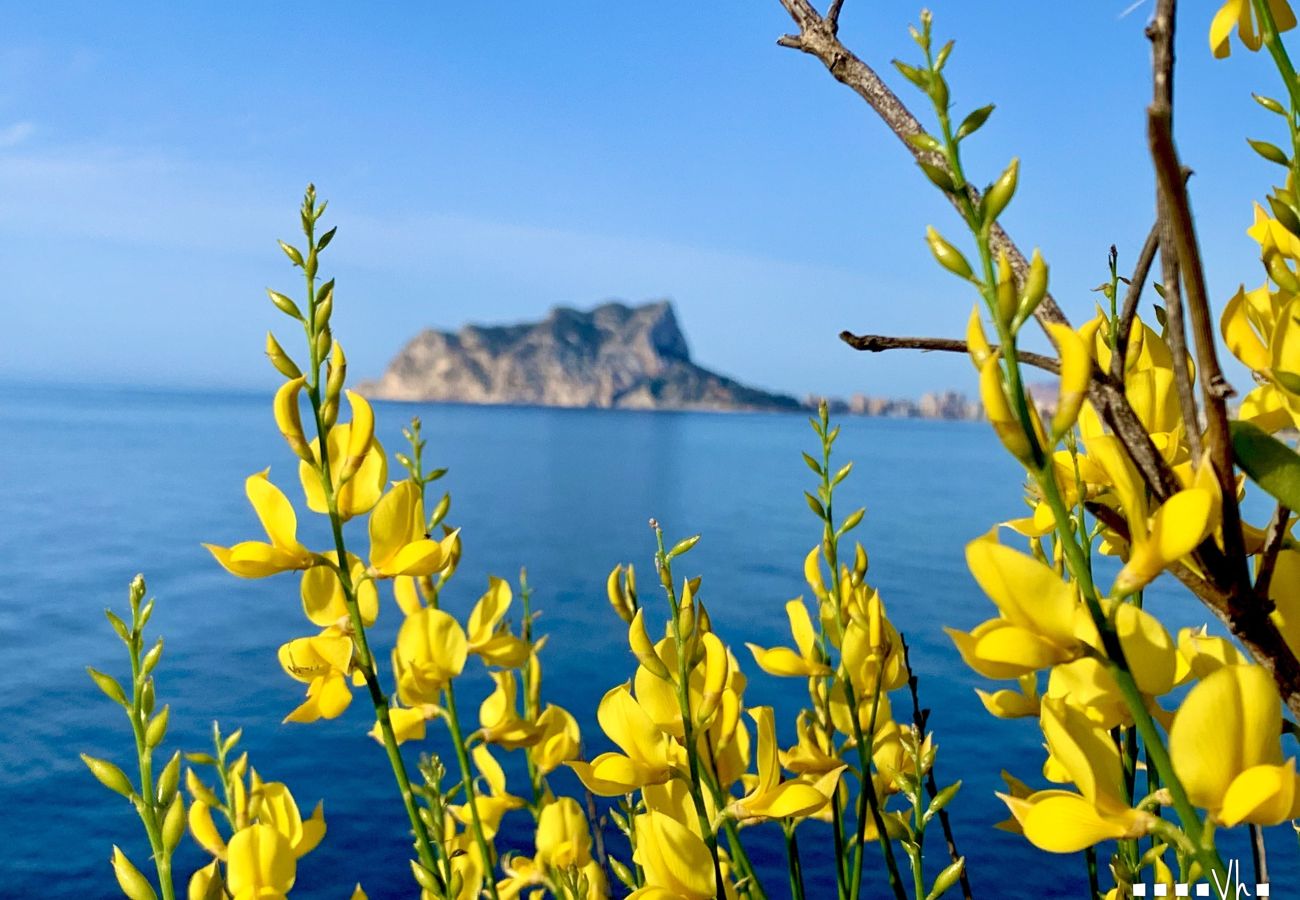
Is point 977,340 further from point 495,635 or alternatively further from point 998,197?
point 495,635

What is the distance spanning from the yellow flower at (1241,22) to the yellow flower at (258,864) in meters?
0.73

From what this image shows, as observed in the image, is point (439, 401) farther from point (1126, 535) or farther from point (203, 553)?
point (1126, 535)

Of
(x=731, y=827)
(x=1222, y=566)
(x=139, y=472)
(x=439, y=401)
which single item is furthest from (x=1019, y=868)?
(x=439, y=401)

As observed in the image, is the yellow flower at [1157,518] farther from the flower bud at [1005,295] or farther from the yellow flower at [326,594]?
the yellow flower at [326,594]

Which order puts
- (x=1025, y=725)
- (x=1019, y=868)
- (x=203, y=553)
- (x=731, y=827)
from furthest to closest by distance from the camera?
1. (x=203, y=553)
2. (x=1025, y=725)
3. (x=1019, y=868)
4. (x=731, y=827)

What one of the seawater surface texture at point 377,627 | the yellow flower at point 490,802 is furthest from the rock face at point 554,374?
the yellow flower at point 490,802

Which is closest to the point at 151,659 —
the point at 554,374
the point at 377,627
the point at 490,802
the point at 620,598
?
the point at 620,598

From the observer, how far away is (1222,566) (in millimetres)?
282

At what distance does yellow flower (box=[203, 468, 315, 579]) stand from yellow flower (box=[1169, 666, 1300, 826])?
0.46 metres

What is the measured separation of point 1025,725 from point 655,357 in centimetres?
6989

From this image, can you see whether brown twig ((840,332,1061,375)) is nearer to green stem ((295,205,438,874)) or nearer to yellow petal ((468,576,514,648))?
green stem ((295,205,438,874))

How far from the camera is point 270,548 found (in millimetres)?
587

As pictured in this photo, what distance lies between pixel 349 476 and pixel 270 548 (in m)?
0.06

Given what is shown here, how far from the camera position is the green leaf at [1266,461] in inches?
11.7
